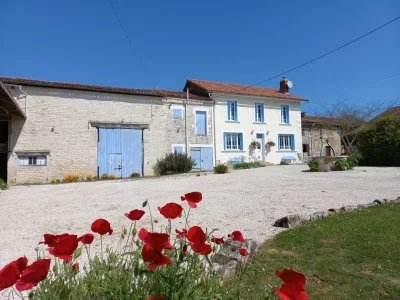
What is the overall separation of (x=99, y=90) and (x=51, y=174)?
5392mm

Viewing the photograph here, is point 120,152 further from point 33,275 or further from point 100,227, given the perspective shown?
point 33,275

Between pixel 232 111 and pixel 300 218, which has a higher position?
pixel 232 111

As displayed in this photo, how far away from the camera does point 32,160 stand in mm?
18125

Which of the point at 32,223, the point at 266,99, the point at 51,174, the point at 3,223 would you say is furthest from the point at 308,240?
the point at 266,99

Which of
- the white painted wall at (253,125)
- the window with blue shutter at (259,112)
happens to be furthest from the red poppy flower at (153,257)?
the window with blue shutter at (259,112)

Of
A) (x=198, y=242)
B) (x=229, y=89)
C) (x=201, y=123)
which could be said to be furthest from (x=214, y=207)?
(x=229, y=89)

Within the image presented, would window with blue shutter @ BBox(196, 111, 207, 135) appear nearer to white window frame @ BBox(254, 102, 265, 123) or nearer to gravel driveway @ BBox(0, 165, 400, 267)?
white window frame @ BBox(254, 102, 265, 123)

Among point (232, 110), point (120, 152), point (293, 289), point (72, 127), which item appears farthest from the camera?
point (232, 110)

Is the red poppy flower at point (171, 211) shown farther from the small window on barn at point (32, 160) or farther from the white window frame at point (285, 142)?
the white window frame at point (285, 142)

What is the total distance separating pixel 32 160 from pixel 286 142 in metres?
17.8

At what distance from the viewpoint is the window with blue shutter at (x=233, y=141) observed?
2422 centimetres

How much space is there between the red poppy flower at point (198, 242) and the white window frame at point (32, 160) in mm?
18806

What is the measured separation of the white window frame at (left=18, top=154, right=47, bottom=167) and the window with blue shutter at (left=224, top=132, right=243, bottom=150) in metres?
11.6

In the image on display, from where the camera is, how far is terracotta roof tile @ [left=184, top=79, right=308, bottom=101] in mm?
24516
